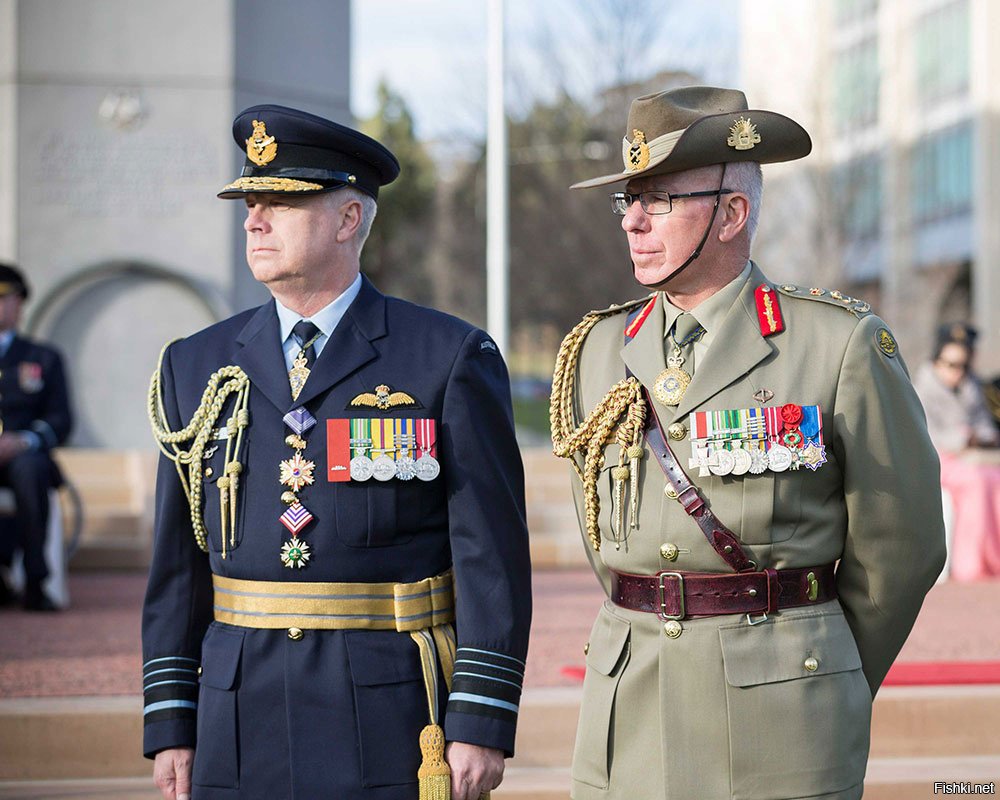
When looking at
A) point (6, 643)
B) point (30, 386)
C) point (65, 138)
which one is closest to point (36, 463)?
point (30, 386)

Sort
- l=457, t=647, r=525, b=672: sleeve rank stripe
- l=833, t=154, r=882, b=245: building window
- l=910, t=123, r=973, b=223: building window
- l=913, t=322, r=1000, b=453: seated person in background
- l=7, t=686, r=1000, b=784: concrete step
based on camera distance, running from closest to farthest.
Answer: l=457, t=647, r=525, b=672: sleeve rank stripe
l=7, t=686, r=1000, b=784: concrete step
l=913, t=322, r=1000, b=453: seated person in background
l=833, t=154, r=882, b=245: building window
l=910, t=123, r=973, b=223: building window

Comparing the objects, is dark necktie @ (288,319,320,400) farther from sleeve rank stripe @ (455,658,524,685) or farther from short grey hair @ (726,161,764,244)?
short grey hair @ (726,161,764,244)

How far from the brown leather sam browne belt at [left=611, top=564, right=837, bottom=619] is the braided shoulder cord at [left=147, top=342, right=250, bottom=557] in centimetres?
93

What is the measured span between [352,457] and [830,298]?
111 centimetres

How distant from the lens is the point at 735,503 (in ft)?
11.2

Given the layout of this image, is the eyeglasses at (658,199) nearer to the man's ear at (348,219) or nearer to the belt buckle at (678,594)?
the man's ear at (348,219)

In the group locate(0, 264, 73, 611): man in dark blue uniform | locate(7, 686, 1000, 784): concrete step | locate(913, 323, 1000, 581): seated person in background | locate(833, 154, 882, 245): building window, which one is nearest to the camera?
locate(7, 686, 1000, 784): concrete step

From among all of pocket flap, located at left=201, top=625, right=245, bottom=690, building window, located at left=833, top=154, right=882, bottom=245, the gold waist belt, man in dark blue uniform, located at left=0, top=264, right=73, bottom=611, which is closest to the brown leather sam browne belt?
the gold waist belt

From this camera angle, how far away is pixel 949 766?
630 centimetres

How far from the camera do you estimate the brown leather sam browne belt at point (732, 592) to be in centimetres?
335

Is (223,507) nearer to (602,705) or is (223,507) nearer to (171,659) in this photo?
(171,659)

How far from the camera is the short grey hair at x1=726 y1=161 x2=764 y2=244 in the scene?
11.7 ft

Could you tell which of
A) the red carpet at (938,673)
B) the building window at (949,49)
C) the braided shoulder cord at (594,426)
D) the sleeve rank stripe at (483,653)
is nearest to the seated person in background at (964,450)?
the red carpet at (938,673)

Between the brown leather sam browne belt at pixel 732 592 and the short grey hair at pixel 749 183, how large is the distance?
75 cm
